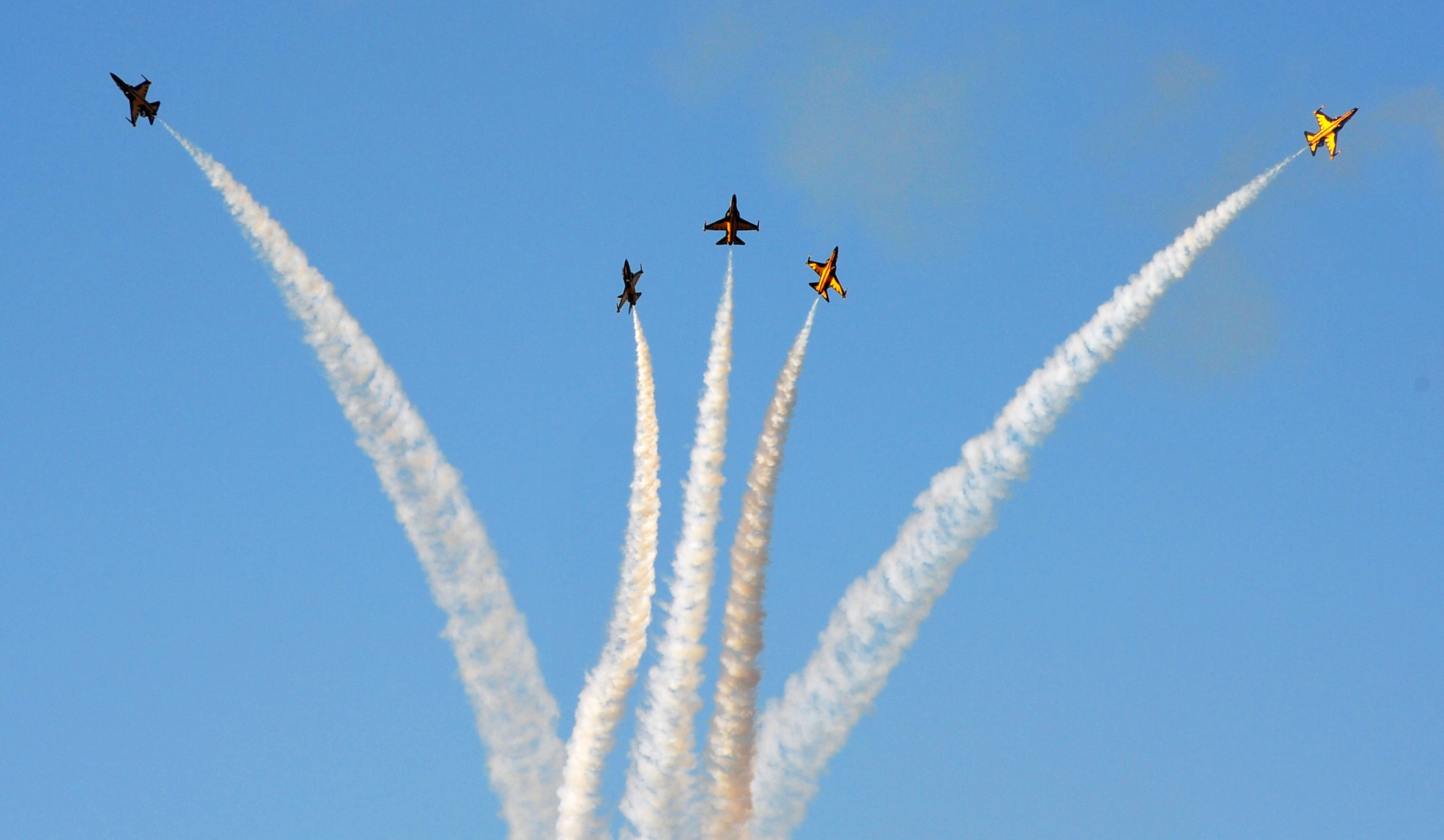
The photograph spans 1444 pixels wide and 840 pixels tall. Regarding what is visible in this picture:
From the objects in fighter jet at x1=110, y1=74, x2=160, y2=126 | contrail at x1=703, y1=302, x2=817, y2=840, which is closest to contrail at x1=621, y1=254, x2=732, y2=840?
contrail at x1=703, y1=302, x2=817, y2=840

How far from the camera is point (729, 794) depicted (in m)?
59.0

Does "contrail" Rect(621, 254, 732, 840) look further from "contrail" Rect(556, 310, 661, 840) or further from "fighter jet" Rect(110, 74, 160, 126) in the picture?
"fighter jet" Rect(110, 74, 160, 126)

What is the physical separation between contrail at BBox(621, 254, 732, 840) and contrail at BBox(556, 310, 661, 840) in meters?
1.10

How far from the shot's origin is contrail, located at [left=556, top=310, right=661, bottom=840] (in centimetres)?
5994

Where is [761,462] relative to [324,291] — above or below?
below

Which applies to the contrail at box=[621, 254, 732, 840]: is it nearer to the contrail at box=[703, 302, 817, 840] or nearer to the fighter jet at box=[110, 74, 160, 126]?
the contrail at box=[703, 302, 817, 840]

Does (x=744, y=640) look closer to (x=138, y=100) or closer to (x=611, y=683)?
(x=611, y=683)

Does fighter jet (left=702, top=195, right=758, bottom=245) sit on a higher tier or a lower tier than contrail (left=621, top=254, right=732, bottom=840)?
higher

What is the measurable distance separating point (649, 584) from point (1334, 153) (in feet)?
118

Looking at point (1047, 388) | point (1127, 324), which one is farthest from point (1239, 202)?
point (1047, 388)

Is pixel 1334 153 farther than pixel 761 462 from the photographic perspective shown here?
Yes

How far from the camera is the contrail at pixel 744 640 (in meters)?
59.0

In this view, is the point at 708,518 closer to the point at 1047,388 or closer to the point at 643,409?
the point at 643,409

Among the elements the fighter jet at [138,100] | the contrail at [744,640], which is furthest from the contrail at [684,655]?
the fighter jet at [138,100]
